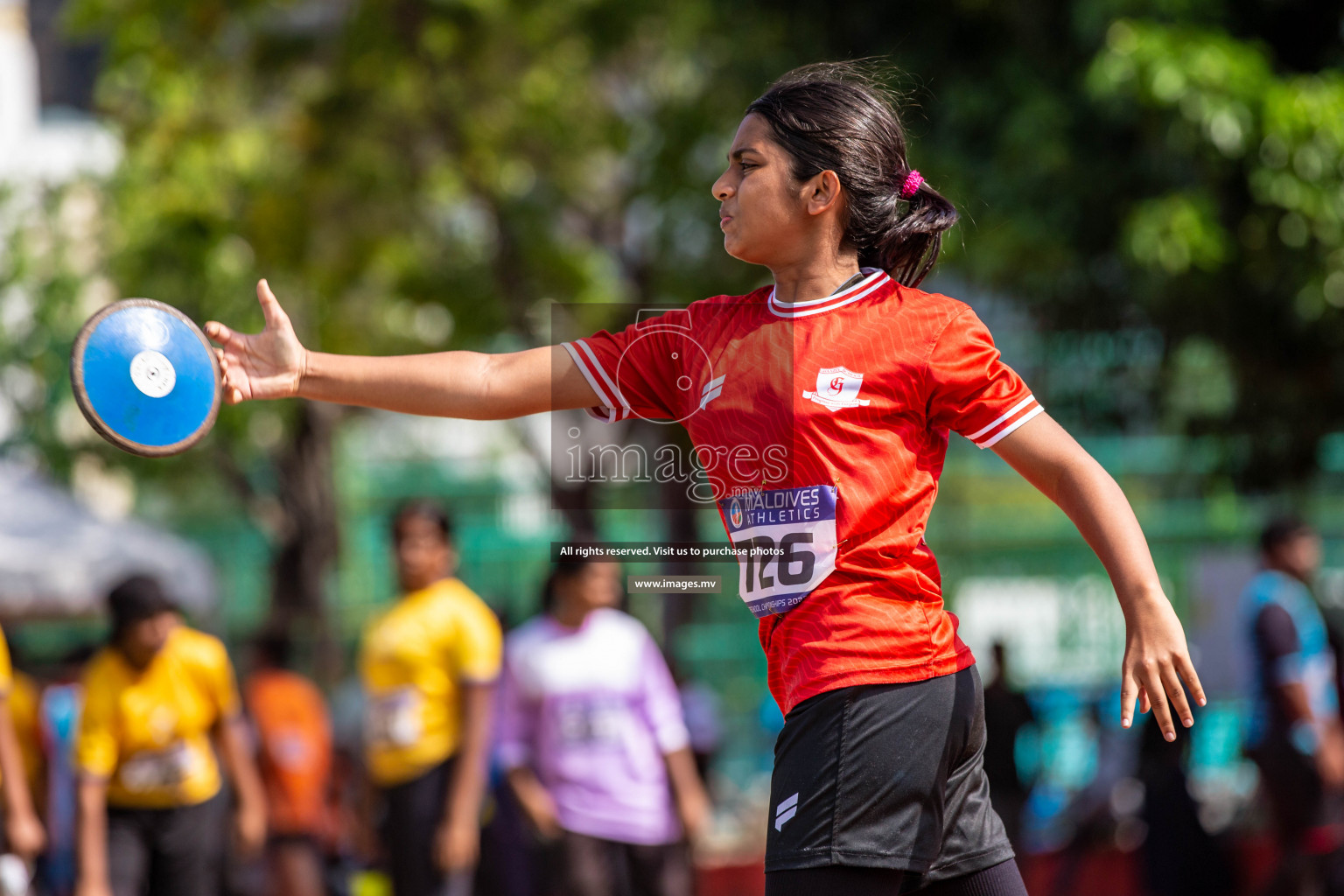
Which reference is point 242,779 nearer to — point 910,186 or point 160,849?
point 160,849

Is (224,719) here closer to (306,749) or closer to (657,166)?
(306,749)

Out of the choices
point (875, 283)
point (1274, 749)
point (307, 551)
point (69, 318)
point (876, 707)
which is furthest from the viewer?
point (307, 551)

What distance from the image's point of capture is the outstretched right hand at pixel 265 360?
8.84 ft

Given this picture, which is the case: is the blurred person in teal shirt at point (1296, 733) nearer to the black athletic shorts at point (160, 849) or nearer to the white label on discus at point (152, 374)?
the black athletic shorts at point (160, 849)

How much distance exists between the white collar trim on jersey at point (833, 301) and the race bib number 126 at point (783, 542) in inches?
13.1

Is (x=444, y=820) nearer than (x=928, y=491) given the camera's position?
No

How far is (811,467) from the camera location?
258cm

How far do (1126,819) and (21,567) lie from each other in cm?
862

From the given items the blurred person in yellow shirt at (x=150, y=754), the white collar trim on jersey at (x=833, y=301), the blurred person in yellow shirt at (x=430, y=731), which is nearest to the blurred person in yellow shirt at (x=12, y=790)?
the blurred person in yellow shirt at (x=150, y=754)

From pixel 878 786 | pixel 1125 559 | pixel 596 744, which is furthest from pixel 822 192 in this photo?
pixel 596 744

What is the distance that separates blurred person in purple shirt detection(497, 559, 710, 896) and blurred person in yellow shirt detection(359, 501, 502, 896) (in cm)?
28

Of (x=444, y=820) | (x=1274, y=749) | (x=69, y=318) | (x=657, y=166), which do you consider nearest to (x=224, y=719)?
(x=444, y=820)

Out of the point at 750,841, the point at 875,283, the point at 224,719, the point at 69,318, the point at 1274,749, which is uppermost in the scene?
the point at 69,318

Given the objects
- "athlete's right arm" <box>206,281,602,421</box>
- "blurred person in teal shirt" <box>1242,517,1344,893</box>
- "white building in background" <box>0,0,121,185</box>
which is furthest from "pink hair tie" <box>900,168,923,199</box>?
"white building in background" <box>0,0,121,185</box>
